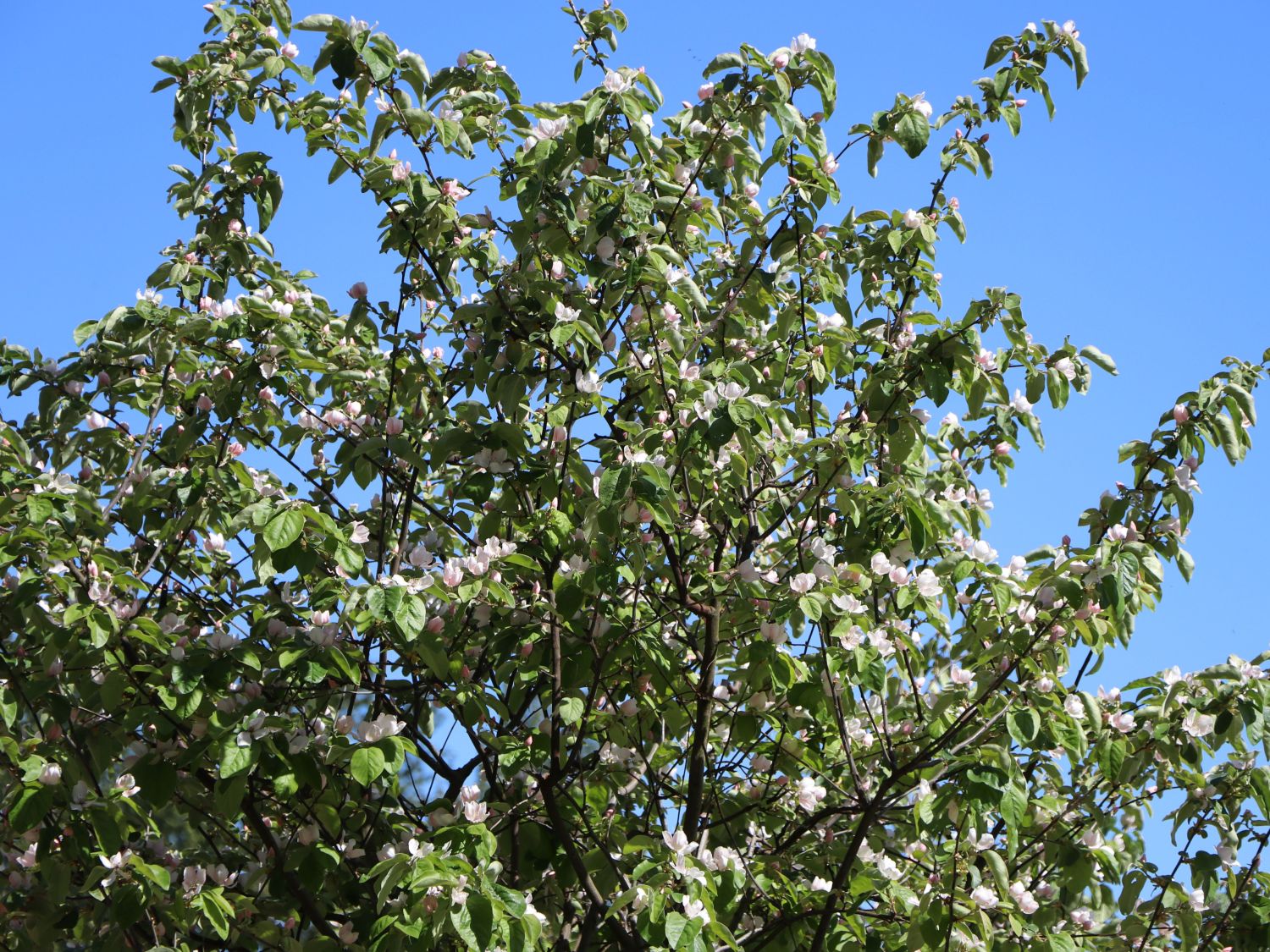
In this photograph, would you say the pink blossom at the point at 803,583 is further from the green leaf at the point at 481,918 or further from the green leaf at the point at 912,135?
the green leaf at the point at 912,135

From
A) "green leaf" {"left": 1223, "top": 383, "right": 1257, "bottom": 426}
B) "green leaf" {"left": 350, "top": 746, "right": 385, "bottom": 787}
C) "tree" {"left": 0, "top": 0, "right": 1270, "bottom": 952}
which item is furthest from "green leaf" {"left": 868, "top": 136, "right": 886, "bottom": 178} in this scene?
"green leaf" {"left": 350, "top": 746, "right": 385, "bottom": 787}

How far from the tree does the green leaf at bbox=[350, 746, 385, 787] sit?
0.01m

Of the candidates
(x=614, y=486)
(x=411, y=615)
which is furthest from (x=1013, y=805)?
(x=411, y=615)

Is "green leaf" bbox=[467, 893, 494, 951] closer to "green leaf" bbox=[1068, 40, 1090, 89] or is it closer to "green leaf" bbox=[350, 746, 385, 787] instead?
"green leaf" bbox=[350, 746, 385, 787]

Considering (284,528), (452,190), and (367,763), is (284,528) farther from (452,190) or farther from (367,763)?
(452,190)

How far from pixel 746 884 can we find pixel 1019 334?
216 centimetres

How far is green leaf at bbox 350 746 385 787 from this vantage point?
12.4 ft

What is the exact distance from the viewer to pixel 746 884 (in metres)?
4.71

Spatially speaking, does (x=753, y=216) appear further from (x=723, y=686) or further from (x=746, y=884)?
(x=746, y=884)

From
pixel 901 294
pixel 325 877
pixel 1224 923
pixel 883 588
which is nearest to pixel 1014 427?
pixel 901 294

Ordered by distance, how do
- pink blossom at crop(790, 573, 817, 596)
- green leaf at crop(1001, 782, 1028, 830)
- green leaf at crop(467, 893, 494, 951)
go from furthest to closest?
pink blossom at crop(790, 573, 817, 596), green leaf at crop(1001, 782, 1028, 830), green leaf at crop(467, 893, 494, 951)

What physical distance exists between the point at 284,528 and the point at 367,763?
0.73m

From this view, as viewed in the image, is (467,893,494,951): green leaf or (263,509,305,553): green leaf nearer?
(467,893,494,951): green leaf

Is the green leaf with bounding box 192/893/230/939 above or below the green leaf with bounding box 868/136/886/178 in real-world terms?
below
